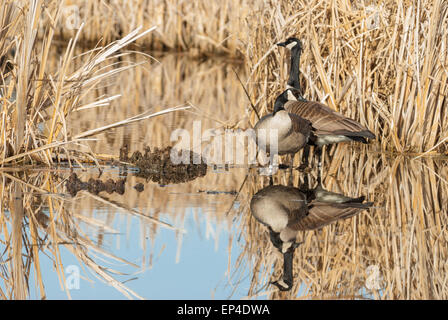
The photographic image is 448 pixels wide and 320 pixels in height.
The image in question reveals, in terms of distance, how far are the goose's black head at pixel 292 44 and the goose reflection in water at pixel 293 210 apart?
193 centimetres

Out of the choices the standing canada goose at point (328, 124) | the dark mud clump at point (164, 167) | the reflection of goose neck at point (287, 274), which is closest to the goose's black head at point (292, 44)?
the standing canada goose at point (328, 124)

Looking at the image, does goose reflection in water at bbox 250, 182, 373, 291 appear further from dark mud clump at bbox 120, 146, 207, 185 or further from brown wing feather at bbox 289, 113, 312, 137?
dark mud clump at bbox 120, 146, 207, 185

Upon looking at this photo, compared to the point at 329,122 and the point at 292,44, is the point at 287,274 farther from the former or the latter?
the point at 292,44

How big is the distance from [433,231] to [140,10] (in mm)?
15064

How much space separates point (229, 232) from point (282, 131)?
228cm

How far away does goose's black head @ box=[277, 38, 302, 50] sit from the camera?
872 centimetres

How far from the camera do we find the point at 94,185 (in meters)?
6.82

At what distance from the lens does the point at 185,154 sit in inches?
316

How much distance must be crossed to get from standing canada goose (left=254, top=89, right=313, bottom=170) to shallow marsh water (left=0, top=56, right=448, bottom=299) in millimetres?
323

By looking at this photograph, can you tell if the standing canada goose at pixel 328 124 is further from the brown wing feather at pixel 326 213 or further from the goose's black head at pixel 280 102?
the brown wing feather at pixel 326 213

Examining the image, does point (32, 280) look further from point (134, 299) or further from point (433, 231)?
point (433, 231)

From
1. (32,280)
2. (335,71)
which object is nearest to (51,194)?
(32,280)

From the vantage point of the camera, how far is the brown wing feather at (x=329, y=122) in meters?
8.09

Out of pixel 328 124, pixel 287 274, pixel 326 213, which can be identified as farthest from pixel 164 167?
pixel 287 274
